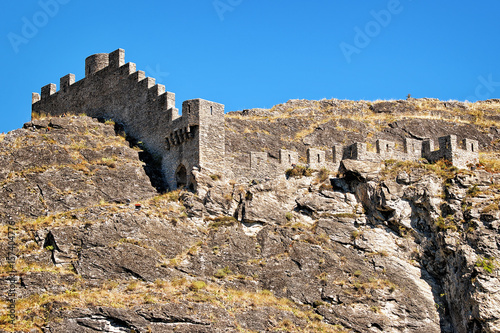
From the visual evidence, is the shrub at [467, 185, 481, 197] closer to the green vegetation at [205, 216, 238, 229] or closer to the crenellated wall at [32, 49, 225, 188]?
the green vegetation at [205, 216, 238, 229]

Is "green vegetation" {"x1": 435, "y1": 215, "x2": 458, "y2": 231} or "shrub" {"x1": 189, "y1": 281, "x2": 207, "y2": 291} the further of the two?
"green vegetation" {"x1": 435, "y1": 215, "x2": 458, "y2": 231}

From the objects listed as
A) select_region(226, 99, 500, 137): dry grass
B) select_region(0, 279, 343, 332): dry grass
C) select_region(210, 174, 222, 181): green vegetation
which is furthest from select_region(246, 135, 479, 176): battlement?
select_region(226, 99, 500, 137): dry grass

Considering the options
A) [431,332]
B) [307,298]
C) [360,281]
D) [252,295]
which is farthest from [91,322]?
[431,332]

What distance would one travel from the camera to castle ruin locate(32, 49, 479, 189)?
44438 mm

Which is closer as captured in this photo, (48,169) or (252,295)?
(252,295)

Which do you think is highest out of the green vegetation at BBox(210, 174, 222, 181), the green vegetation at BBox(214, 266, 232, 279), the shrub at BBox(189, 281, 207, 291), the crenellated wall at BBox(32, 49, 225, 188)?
the crenellated wall at BBox(32, 49, 225, 188)

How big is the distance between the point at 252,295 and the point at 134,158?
13.3 meters

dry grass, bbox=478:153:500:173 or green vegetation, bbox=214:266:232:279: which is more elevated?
dry grass, bbox=478:153:500:173

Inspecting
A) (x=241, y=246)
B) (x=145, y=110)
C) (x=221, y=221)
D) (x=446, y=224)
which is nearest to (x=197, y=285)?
(x=241, y=246)

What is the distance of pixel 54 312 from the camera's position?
3209cm

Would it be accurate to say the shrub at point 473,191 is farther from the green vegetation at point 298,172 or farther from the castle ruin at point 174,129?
the green vegetation at point 298,172

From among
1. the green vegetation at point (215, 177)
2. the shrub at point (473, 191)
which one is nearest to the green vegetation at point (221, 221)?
the green vegetation at point (215, 177)

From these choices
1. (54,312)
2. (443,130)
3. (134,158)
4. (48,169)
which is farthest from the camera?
(443,130)

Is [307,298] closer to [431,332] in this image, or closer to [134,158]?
[431,332]
